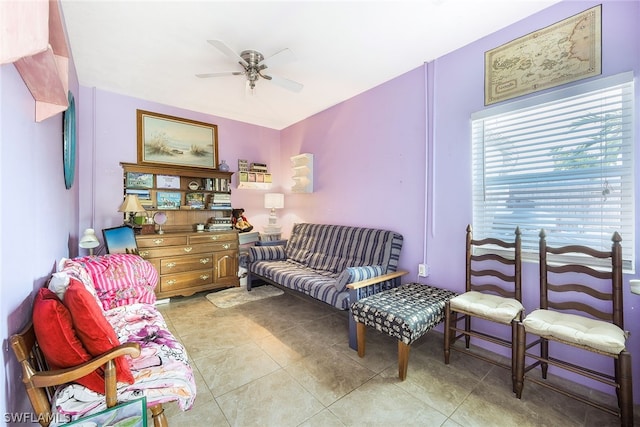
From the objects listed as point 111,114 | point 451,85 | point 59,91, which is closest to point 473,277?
point 451,85

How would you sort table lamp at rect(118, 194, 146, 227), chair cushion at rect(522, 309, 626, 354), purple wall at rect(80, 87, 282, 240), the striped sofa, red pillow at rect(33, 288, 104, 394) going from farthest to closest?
purple wall at rect(80, 87, 282, 240) < table lamp at rect(118, 194, 146, 227) < the striped sofa < chair cushion at rect(522, 309, 626, 354) < red pillow at rect(33, 288, 104, 394)

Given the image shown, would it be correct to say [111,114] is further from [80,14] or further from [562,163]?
[562,163]

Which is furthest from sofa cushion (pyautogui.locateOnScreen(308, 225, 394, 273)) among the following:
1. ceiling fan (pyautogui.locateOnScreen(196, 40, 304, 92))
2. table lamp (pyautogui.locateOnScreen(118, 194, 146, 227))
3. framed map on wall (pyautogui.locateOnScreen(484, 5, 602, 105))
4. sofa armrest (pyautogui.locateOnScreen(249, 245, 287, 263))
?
table lamp (pyautogui.locateOnScreen(118, 194, 146, 227))

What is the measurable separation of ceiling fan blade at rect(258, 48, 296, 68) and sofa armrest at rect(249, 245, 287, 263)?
2414mm

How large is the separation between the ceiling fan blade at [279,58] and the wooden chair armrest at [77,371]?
2.19 m

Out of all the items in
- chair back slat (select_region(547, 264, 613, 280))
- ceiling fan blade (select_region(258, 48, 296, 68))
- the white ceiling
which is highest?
the white ceiling

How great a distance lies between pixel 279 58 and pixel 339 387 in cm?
259

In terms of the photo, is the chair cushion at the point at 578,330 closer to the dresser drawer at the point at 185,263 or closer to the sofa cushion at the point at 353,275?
the sofa cushion at the point at 353,275

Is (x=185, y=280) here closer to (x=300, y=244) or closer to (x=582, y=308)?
(x=300, y=244)

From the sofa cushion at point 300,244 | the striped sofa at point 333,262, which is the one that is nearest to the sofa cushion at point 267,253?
the striped sofa at point 333,262

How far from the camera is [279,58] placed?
223 centimetres

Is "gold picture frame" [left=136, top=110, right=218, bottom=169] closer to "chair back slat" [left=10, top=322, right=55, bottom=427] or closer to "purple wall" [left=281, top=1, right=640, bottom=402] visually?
"purple wall" [left=281, top=1, right=640, bottom=402]

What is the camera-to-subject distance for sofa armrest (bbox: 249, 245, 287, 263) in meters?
3.79

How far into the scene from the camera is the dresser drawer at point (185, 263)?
3.35m
